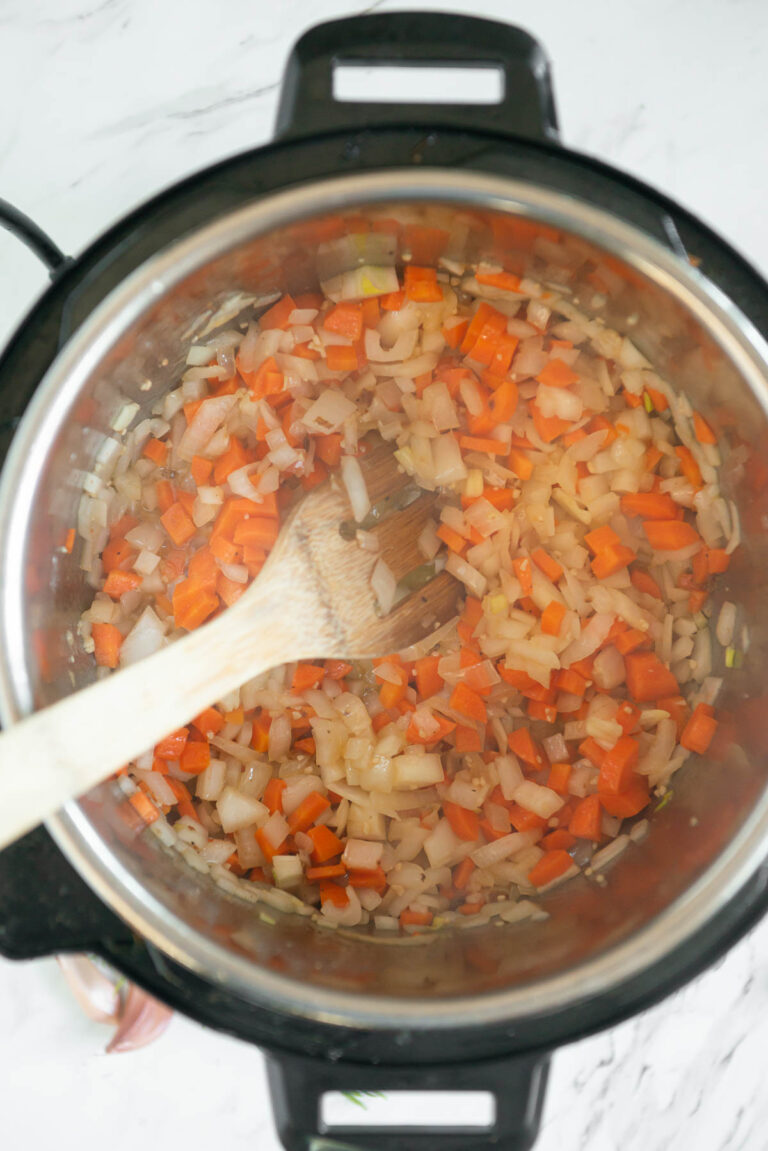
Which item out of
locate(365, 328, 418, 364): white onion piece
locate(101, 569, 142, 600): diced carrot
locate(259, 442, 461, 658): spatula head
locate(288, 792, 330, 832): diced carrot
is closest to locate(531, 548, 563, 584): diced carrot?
locate(259, 442, 461, 658): spatula head

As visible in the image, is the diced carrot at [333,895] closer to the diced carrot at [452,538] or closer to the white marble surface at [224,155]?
the white marble surface at [224,155]

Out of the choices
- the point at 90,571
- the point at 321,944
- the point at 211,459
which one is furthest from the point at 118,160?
the point at 321,944

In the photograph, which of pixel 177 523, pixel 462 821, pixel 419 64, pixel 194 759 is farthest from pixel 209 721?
pixel 419 64

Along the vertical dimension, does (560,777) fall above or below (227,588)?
below

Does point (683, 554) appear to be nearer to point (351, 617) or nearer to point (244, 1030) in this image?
point (351, 617)

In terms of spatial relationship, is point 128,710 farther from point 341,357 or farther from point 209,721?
point 341,357

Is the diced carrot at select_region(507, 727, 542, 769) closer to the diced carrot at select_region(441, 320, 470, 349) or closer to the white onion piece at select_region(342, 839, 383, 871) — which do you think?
the white onion piece at select_region(342, 839, 383, 871)
